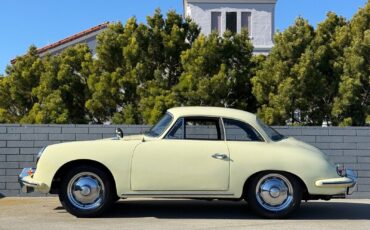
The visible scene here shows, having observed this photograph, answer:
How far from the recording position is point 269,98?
13227 millimetres

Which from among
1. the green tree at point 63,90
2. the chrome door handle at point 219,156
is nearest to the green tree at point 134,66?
the green tree at point 63,90

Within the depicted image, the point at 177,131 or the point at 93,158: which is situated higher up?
the point at 177,131

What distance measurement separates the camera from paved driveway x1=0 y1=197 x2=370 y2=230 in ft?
23.6

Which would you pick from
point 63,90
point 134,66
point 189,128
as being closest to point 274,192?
point 189,128

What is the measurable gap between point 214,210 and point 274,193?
1218mm

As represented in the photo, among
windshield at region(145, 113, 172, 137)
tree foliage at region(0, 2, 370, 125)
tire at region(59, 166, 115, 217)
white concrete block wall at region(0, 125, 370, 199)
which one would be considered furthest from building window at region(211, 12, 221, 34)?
tire at region(59, 166, 115, 217)

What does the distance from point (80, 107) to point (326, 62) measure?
6.47 meters

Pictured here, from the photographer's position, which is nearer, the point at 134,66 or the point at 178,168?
the point at 178,168

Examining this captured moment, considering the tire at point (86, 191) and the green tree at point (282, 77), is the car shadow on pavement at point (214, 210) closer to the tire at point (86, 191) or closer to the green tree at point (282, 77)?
the tire at point (86, 191)

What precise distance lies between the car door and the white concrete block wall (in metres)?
2.45

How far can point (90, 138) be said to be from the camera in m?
9.92

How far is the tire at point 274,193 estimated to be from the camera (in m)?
7.62

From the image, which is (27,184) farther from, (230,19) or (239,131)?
(230,19)

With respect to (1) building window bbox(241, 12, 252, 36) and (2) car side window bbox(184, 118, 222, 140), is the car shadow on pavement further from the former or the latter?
(1) building window bbox(241, 12, 252, 36)
